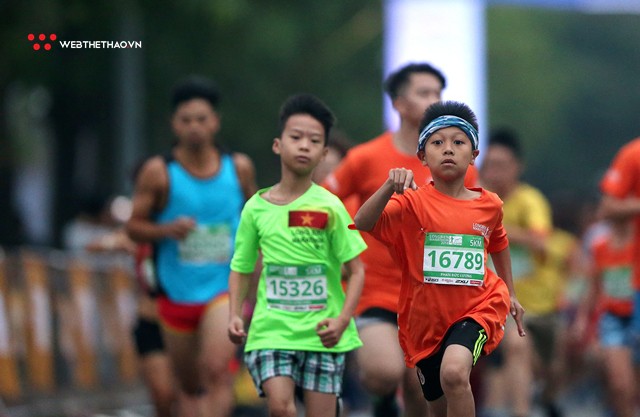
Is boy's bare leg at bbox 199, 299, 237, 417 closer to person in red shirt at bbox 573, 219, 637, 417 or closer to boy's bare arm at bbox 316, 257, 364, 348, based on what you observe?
boy's bare arm at bbox 316, 257, 364, 348

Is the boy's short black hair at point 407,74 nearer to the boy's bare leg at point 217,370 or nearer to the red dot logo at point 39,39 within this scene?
the boy's bare leg at point 217,370

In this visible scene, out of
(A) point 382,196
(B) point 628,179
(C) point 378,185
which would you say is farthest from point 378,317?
(B) point 628,179

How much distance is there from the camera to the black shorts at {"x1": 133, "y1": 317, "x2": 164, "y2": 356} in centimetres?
1114

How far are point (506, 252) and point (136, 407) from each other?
9.17 metres

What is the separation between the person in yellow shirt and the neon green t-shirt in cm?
381

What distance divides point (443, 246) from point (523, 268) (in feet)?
17.4

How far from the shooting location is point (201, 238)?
10805mm

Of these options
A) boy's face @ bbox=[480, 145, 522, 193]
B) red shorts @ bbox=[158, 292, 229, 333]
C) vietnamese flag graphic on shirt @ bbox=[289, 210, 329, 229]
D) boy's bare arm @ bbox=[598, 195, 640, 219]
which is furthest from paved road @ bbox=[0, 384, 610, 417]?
vietnamese flag graphic on shirt @ bbox=[289, 210, 329, 229]

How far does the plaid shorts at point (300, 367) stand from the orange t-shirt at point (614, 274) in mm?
4075

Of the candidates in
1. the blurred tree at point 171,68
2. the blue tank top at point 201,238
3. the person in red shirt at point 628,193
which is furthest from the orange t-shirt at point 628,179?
the blurred tree at point 171,68

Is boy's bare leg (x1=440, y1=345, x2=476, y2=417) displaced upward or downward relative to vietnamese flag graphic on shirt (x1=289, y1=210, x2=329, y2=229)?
downward

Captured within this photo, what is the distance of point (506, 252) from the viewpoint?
328 inches

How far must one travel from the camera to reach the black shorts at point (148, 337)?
36.6 feet

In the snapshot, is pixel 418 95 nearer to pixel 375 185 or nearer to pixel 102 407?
pixel 375 185
